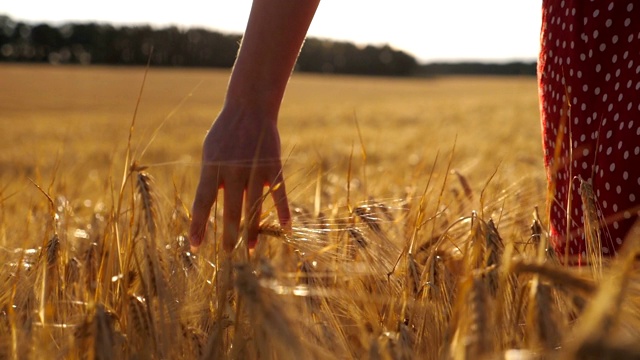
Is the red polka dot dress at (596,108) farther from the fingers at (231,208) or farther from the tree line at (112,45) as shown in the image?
the tree line at (112,45)

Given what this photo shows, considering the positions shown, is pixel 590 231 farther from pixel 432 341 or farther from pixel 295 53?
pixel 295 53

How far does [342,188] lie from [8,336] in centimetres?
140

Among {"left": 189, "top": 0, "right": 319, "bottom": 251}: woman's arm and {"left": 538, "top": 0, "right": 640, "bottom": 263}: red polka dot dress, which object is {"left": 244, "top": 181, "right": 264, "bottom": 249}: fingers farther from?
{"left": 538, "top": 0, "right": 640, "bottom": 263}: red polka dot dress

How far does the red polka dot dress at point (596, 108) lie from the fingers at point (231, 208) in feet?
1.44

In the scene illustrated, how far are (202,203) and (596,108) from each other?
1.92 ft

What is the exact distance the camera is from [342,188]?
2156mm

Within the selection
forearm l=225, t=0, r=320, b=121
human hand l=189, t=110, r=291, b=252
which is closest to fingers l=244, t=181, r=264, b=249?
human hand l=189, t=110, r=291, b=252

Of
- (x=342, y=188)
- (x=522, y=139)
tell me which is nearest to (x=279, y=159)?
(x=342, y=188)

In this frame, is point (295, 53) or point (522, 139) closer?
point (295, 53)

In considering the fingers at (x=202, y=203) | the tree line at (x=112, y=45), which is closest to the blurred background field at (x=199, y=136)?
the fingers at (x=202, y=203)

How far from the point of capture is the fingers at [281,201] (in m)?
0.97

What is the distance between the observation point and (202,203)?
968mm

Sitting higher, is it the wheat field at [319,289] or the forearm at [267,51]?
the forearm at [267,51]

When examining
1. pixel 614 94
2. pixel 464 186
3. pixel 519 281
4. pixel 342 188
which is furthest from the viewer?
pixel 342 188
